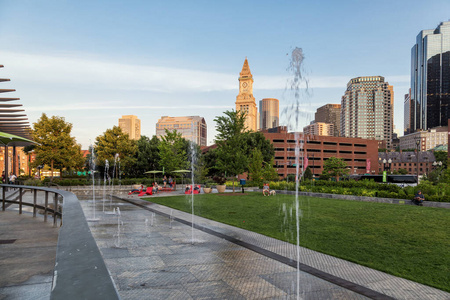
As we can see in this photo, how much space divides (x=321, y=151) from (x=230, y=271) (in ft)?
355

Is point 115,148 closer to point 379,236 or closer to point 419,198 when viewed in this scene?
point 419,198

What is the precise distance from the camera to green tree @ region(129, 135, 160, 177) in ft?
185

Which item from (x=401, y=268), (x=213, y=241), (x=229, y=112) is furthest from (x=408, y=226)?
(x=229, y=112)

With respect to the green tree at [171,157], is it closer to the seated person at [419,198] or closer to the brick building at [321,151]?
the seated person at [419,198]

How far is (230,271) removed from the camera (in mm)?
6504

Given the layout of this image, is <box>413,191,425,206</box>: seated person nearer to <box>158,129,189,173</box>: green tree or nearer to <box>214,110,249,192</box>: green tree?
<box>214,110,249,192</box>: green tree

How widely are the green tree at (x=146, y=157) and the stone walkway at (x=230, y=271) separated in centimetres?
4706

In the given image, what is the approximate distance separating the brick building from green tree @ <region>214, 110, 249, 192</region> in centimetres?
6818

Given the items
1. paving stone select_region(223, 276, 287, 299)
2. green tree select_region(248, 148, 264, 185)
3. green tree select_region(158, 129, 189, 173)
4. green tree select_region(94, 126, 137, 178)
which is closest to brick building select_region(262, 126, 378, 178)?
green tree select_region(94, 126, 137, 178)

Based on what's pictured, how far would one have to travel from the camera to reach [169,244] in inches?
348

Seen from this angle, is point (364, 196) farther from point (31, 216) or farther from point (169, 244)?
point (31, 216)

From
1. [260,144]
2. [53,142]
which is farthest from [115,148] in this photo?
[260,144]

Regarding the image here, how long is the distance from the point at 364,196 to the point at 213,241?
17908mm

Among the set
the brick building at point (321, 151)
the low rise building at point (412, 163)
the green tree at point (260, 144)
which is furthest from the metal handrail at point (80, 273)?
the low rise building at point (412, 163)
